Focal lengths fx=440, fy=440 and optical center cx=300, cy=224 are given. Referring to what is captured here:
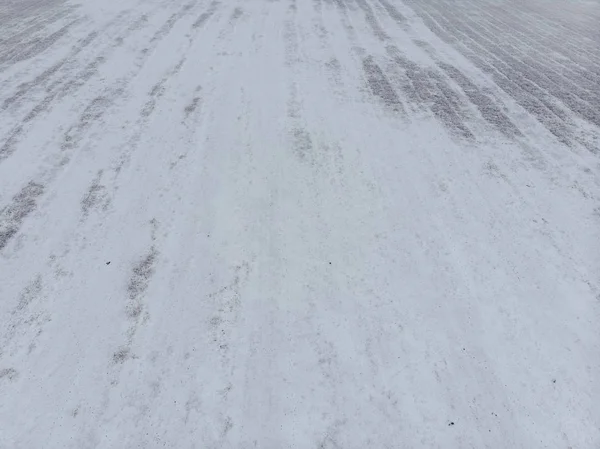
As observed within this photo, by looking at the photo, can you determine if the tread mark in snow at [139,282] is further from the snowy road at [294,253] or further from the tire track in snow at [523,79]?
the tire track in snow at [523,79]

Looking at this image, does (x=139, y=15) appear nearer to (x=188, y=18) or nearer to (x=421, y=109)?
(x=188, y=18)

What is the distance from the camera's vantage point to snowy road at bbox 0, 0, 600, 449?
2.89m

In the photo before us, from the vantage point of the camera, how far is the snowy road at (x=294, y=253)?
289 cm

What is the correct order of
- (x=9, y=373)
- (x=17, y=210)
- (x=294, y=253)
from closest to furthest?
1. (x=9, y=373)
2. (x=294, y=253)
3. (x=17, y=210)

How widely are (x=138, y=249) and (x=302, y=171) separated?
195 cm

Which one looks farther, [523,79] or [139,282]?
[523,79]

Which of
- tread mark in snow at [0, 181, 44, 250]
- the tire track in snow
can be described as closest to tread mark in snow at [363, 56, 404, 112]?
the tire track in snow

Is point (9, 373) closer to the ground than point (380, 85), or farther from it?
closer to the ground

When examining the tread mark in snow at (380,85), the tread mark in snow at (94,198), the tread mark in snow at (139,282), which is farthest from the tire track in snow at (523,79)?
the tread mark in snow at (94,198)

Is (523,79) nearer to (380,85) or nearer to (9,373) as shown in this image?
(380,85)

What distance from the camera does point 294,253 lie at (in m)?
3.95

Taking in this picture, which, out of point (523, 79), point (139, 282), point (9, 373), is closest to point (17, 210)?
point (139, 282)

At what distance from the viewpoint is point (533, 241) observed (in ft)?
13.6

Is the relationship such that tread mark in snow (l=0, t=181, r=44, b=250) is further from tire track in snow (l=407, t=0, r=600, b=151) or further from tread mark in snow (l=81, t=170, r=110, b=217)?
tire track in snow (l=407, t=0, r=600, b=151)
